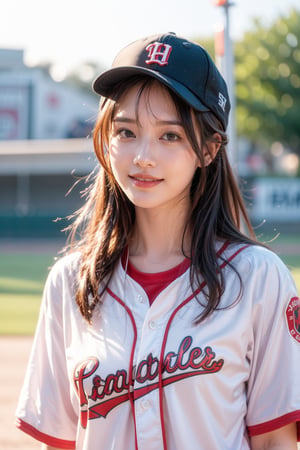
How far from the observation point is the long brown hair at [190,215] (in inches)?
77.0

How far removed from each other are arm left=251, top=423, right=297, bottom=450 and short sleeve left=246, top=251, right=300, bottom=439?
0.10ft

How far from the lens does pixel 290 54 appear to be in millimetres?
39219

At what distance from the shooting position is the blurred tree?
39125 millimetres

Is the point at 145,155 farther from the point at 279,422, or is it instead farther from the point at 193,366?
the point at 279,422

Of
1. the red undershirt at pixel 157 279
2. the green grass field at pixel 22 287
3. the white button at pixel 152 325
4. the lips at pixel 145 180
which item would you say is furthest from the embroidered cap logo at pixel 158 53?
the green grass field at pixel 22 287

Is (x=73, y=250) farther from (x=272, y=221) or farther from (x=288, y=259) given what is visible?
(x=272, y=221)

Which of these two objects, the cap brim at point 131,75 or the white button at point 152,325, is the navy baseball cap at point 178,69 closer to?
the cap brim at point 131,75

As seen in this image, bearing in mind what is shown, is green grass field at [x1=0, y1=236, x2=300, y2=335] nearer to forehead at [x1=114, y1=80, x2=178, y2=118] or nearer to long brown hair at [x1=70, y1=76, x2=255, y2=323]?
long brown hair at [x1=70, y1=76, x2=255, y2=323]

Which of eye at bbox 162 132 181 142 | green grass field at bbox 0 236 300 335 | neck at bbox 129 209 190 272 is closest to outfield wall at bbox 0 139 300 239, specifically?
green grass field at bbox 0 236 300 335

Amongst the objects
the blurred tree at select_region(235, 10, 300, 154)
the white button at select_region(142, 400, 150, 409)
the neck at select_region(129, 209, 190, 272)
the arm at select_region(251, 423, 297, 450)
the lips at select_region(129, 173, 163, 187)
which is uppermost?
the blurred tree at select_region(235, 10, 300, 154)

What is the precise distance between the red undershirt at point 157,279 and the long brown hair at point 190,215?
5 cm

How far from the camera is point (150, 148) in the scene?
6.34 feet

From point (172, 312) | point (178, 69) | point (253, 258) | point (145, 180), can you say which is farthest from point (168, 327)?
point (178, 69)

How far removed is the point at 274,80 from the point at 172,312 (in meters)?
39.1
